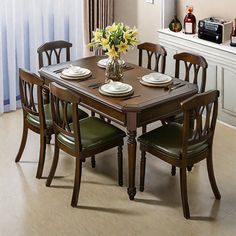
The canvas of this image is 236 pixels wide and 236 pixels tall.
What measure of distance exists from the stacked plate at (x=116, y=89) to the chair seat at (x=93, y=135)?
31 cm

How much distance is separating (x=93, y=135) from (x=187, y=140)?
29.5 inches

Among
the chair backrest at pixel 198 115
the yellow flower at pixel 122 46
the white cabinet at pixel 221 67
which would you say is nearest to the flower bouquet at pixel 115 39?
the yellow flower at pixel 122 46

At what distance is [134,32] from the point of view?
424cm

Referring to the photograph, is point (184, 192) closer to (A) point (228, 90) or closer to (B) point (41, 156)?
(B) point (41, 156)

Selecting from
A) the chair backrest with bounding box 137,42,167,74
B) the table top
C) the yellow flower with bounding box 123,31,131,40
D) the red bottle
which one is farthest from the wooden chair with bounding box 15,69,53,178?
the red bottle

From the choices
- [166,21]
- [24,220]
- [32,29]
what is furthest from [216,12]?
[24,220]

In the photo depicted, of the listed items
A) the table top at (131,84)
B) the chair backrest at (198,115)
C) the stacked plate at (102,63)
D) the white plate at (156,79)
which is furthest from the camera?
the stacked plate at (102,63)

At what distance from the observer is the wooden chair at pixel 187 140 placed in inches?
146

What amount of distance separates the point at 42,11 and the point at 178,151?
2714 mm

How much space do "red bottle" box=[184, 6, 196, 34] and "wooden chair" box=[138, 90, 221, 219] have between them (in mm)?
1688

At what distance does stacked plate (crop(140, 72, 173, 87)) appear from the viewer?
4242 millimetres

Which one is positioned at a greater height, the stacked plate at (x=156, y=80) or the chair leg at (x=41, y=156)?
the stacked plate at (x=156, y=80)

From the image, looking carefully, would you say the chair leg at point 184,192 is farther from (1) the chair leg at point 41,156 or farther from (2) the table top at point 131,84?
(1) the chair leg at point 41,156

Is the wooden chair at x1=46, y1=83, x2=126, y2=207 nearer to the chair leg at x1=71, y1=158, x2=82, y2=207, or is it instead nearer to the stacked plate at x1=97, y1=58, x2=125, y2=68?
the chair leg at x1=71, y1=158, x2=82, y2=207
